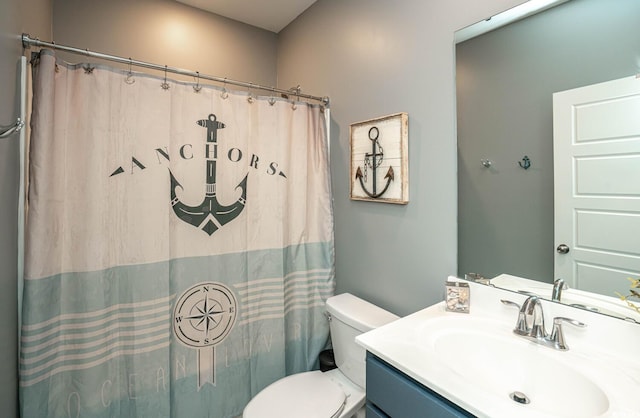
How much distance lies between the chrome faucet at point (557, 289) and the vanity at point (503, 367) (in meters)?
0.03

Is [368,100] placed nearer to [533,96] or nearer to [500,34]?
[500,34]

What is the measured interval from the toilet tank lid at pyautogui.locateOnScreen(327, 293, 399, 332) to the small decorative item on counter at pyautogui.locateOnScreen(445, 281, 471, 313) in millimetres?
337

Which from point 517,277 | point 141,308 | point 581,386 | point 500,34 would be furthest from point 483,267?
point 141,308

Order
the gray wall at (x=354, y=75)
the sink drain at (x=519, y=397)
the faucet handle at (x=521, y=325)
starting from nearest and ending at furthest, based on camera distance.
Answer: the sink drain at (x=519, y=397) < the faucet handle at (x=521, y=325) < the gray wall at (x=354, y=75)

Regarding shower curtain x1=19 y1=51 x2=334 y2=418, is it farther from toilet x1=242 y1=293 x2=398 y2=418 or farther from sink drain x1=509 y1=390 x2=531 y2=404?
sink drain x1=509 y1=390 x2=531 y2=404

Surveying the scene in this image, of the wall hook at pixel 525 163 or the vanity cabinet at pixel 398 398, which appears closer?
the vanity cabinet at pixel 398 398

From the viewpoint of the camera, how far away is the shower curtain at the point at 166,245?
4.06 feet

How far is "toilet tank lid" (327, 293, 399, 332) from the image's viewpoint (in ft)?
4.74

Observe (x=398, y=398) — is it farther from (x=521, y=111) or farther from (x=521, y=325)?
(x=521, y=111)

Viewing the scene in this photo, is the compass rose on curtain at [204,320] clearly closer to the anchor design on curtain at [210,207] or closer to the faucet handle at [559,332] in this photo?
the anchor design on curtain at [210,207]

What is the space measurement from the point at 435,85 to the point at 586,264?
2.92ft

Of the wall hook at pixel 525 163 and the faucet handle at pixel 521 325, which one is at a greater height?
the wall hook at pixel 525 163

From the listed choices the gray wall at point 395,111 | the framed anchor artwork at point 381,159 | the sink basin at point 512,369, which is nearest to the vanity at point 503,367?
the sink basin at point 512,369

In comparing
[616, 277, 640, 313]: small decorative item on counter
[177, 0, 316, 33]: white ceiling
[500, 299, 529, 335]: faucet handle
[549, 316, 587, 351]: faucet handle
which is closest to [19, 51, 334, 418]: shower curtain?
[177, 0, 316, 33]: white ceiling
